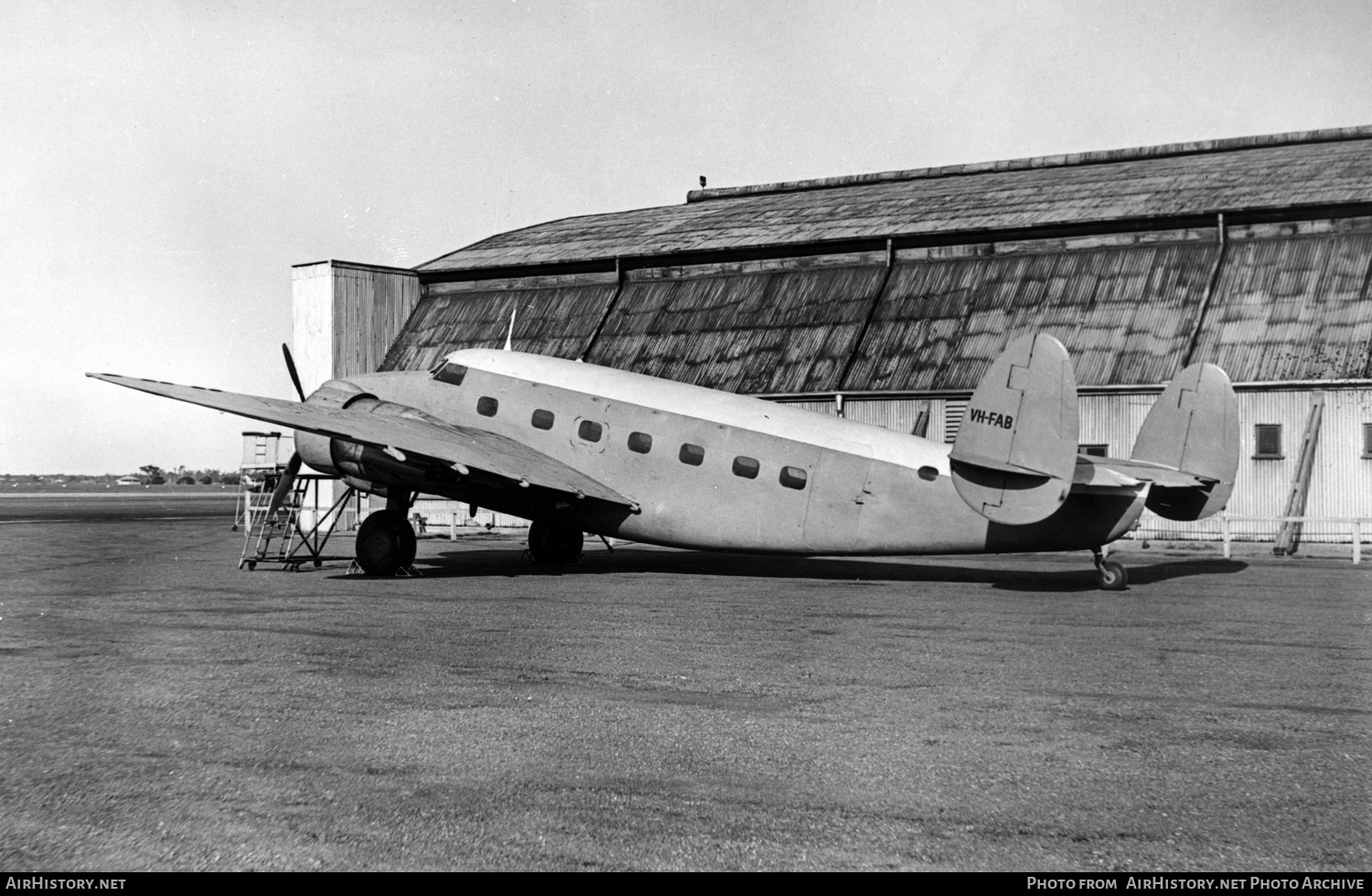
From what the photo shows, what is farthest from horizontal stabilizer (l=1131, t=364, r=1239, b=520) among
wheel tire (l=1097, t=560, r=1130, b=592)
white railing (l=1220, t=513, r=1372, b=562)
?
white railing (l=1220, t=513, r=1372, b=562)

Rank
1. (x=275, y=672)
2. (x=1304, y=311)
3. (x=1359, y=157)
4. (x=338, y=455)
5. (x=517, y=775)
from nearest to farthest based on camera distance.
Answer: (x=517, y=775), (x=275, y=672), (x=338, y=455), (x=1304, y=311), (x=1359, y=157)

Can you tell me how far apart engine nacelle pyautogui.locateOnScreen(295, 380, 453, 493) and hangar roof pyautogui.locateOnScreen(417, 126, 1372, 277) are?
21223mm

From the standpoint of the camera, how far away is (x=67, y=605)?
53.8 ft

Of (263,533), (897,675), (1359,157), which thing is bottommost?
(263,533)

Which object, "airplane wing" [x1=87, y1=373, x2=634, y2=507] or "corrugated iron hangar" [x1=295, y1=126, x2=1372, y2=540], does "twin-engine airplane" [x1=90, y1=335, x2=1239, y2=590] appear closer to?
"airplane wing" [x1=87, y1=373, x2=634, y2=507]

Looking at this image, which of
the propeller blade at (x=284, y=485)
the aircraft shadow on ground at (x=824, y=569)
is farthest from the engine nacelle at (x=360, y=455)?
the aircraft shadow on ground at (x=824, y=569)

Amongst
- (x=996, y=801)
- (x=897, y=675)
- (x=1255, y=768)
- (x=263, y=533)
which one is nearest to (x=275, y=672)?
(x=897, y=675)

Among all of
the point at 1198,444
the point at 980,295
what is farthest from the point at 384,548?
the point at 980,295

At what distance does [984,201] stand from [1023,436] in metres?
28.0

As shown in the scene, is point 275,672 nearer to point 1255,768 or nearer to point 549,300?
point 1255,768

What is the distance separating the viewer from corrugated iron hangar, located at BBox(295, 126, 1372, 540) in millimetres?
31547

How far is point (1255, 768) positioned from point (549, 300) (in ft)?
128

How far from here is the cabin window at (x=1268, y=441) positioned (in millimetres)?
30969

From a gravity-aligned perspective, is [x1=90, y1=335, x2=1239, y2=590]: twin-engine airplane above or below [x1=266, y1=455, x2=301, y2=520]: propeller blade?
Answer: above
